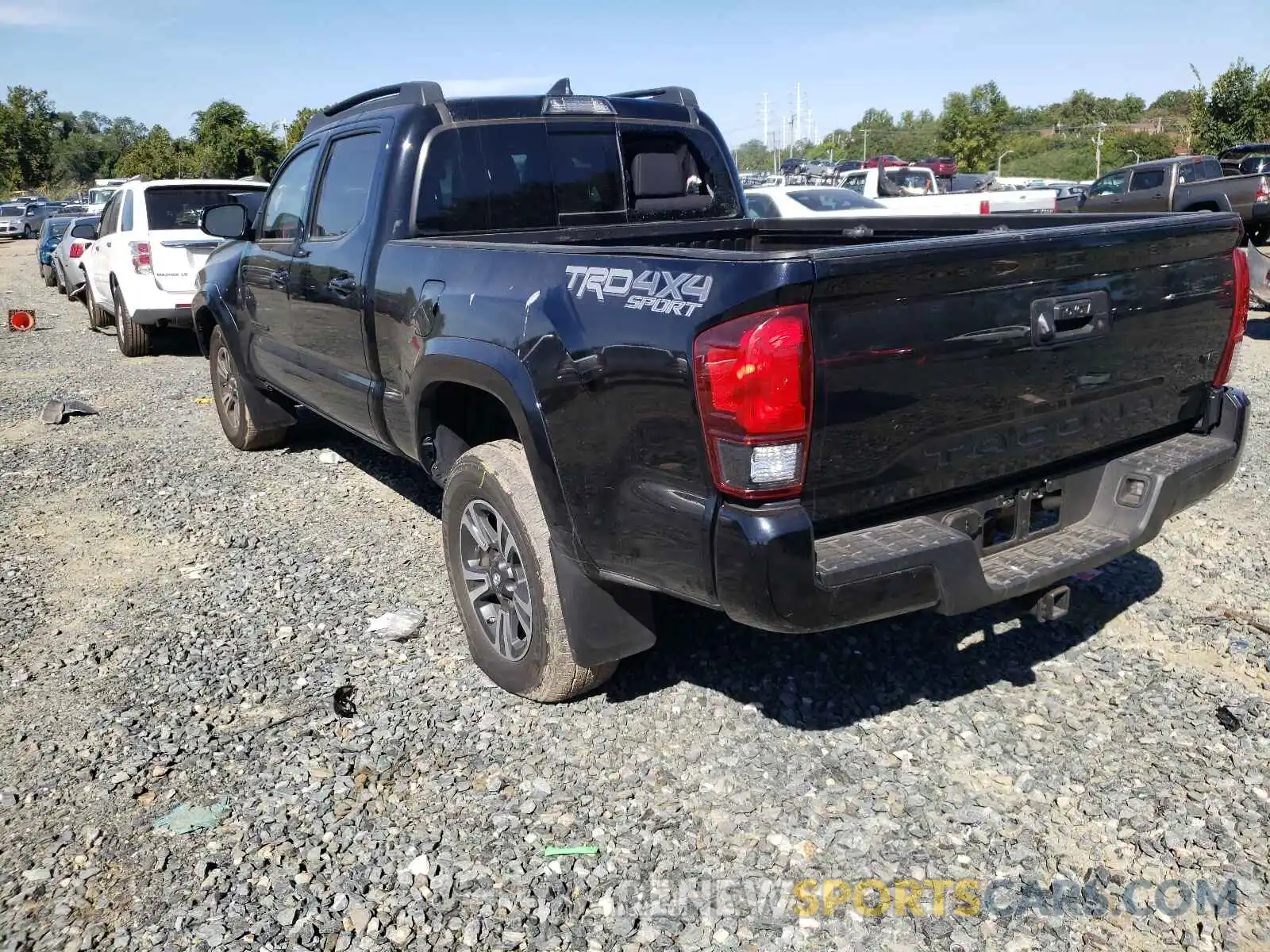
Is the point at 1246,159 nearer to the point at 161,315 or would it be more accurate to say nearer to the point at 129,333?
the point at 161,315

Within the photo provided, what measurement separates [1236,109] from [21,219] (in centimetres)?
4478

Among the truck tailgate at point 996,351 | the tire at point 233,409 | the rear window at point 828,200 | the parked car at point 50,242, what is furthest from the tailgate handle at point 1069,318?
the parked car at point 50,242

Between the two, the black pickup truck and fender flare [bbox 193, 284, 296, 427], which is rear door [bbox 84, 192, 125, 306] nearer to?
fender flare [bbox 193, 284, 296, 427]

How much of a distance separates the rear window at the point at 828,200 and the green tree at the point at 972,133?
50.2m

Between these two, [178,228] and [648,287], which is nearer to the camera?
[648,287]

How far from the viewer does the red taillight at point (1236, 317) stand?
11.1 feet

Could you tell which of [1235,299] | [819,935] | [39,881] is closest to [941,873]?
[819,935]

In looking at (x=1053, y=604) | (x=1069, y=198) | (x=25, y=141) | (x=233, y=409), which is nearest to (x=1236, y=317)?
(x=1053, y=604)

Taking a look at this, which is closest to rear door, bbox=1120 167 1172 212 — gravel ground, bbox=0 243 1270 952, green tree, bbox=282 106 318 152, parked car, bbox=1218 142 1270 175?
parked car, bbox=1218 142 1270 175

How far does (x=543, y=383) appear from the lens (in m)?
3.01

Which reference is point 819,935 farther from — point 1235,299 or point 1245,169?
point 1245,169

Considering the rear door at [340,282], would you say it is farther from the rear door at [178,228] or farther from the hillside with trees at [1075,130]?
the hillside with trees at [1075,130]

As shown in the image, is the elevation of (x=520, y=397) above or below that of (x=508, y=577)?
above

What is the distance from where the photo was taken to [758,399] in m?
2.44
